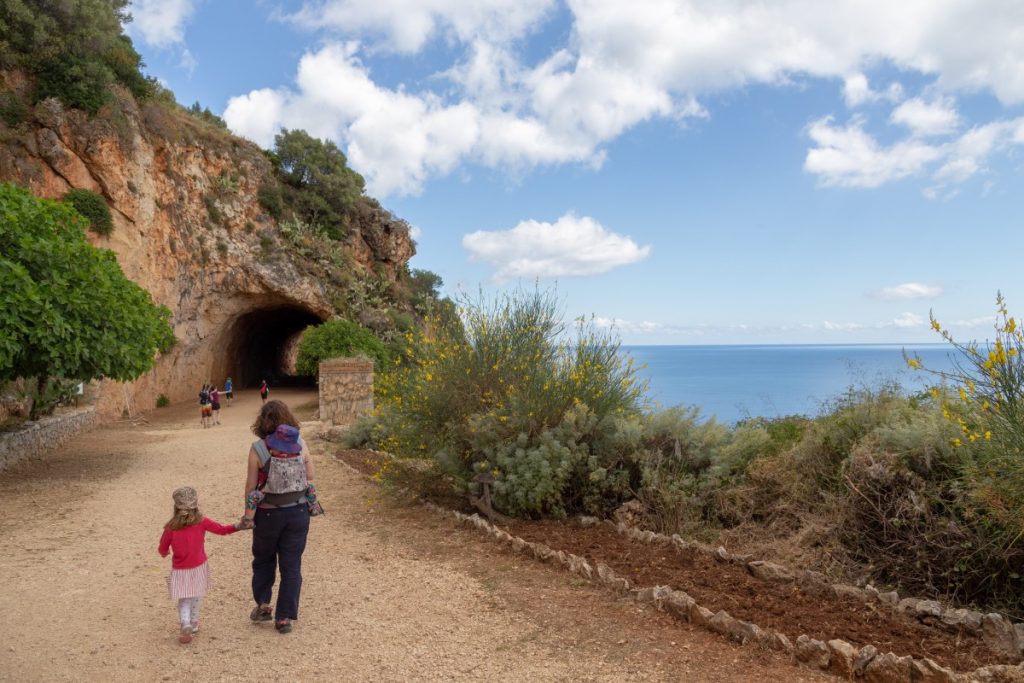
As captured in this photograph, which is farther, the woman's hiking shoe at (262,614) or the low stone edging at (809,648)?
the woman's hiking shoe at (262,614)

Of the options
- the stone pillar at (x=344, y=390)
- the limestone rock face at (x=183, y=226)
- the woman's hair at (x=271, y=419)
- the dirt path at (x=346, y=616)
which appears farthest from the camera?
the limestone rock face at (x=183, y=226)

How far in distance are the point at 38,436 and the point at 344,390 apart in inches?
269

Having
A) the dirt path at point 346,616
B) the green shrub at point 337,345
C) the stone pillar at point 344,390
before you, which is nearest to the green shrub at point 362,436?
the stone pillar at point 344,390

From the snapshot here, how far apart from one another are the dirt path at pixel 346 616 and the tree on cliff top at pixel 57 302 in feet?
7.16

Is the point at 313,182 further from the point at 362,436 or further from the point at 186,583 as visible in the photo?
the point at 186,583

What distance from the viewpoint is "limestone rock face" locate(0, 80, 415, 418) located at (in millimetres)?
20656

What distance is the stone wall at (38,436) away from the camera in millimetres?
10614

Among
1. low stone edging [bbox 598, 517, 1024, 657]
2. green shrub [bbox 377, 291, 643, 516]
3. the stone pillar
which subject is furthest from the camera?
→ the stone pillar

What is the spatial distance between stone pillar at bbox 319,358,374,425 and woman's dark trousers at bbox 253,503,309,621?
12.7m

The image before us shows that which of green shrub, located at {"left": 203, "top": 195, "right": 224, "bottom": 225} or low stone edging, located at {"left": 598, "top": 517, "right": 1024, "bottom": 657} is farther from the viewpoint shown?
green shrub, located at {"left": 203, "top": 195, "right": 224, "bottom": 225}

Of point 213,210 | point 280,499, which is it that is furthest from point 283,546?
point 213,210

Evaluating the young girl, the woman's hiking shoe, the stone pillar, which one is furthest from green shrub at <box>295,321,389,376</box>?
the young girl

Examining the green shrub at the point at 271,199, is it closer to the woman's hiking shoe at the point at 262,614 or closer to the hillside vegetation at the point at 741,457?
the hillside vegetation at the point at 741,457

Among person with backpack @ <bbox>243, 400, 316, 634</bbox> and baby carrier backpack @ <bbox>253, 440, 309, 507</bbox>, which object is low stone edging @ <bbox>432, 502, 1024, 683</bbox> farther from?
baby carrier backpack @ <bbox>253, 440, 309, 507</bbox>
